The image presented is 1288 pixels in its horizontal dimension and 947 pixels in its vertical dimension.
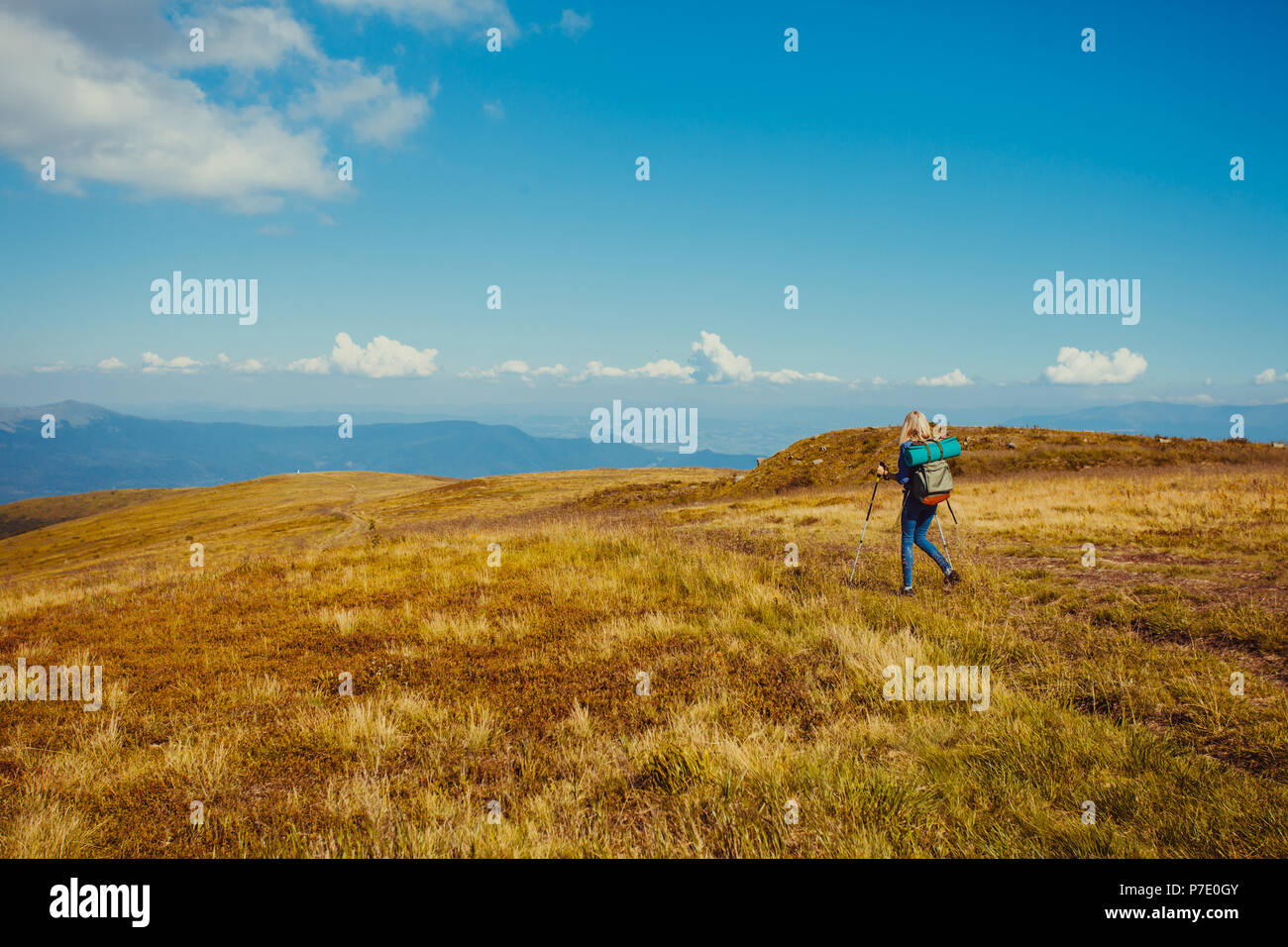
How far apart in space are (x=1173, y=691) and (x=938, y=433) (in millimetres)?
6196

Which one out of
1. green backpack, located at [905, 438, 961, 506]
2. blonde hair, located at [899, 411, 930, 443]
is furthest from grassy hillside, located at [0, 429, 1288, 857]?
blonde hair, located at [899, 411, 930, 443]

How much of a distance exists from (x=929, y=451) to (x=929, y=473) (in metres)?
0.40

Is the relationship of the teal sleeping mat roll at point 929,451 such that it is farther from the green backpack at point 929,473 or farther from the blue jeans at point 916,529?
the blue jeans at point 916,529

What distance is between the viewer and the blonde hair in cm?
1055

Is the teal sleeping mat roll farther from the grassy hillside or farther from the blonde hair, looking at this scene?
the grassy hillside

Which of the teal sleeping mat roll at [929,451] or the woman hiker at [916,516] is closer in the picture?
the teal sleeping mat roll at [929,451]

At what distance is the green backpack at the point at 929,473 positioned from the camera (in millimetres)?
10156

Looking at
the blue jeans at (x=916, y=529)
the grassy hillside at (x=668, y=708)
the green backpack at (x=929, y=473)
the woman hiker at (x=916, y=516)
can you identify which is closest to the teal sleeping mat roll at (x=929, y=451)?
the green backpack at (x=929, y=473)

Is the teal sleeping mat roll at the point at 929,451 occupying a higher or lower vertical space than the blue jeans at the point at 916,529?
higher

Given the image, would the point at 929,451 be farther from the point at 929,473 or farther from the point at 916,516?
the point at 916,516

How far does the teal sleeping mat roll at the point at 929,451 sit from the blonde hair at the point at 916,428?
27cm

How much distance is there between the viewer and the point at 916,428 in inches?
419
